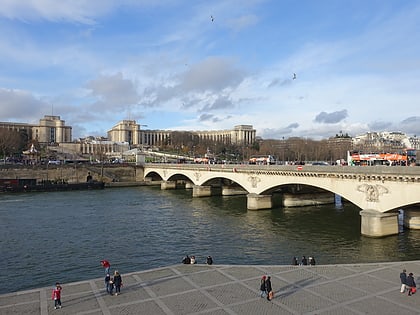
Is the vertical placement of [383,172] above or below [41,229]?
above

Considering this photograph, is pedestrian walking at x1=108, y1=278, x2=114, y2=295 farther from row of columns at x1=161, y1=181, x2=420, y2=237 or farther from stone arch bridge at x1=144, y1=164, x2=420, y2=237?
row of columns at x1=161, y1=181, x2=420, y2=237

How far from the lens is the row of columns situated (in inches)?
1072

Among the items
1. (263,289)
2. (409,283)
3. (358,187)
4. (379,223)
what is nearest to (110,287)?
(263,289)

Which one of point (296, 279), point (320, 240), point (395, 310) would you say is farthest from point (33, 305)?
point (320, 240)

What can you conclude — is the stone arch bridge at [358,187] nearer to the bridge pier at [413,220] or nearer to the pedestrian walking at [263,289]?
the bridge pier at [413,220]

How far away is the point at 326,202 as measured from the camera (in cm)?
4694

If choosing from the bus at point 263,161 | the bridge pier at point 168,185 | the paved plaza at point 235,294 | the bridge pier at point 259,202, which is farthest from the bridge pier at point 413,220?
the bridge pier at point 168,185

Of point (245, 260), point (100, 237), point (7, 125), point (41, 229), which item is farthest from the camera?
point (7, 125)

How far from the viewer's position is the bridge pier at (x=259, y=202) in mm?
43062

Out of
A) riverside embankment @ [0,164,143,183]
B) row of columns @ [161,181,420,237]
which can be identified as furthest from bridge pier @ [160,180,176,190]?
riverside embankment @ [0,164,143,183]

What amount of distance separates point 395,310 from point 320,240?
1557cm

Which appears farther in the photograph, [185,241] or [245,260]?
[185,241]

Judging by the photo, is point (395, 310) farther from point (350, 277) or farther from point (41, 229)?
point (41, 229)

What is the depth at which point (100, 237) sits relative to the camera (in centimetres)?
2998
